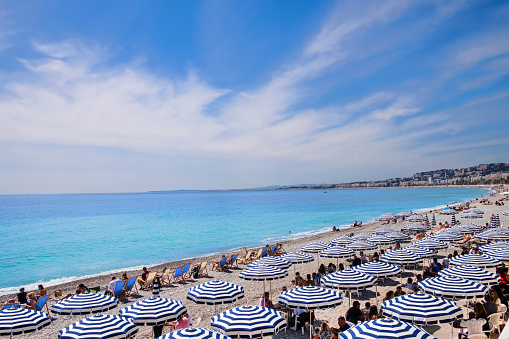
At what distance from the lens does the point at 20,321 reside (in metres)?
6.87

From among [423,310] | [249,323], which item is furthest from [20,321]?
[423,310]

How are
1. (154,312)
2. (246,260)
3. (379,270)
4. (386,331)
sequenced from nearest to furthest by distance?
(386,331) → (154,312) → (379,270) → (246,260)

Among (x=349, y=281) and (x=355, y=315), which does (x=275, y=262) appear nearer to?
(x=349, y=281)

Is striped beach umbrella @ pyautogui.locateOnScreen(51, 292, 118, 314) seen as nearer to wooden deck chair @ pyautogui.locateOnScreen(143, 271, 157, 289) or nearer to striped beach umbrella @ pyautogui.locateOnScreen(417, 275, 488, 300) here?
wooden deck chair @ pyautogui.locateOnScreen(143, 271, 157, 289)

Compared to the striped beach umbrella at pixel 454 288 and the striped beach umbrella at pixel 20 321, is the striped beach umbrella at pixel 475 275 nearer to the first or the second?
the striped beach umbrella at pixel 454 288

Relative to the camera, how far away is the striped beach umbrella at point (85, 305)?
25.7 feet

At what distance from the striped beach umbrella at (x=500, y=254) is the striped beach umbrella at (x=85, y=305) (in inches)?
508

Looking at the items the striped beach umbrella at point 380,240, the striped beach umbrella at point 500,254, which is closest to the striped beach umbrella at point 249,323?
the striped beach umbrella at point 500,254

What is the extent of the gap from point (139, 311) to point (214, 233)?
118ft

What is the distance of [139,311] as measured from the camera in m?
7.10

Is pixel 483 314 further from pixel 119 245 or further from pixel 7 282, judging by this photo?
pixel 119 245

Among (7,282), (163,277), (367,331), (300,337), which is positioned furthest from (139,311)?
(7,282)

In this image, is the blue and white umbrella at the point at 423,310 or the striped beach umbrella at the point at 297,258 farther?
the striped beach umbrella at the point at 297,258

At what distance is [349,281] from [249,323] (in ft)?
11.9
